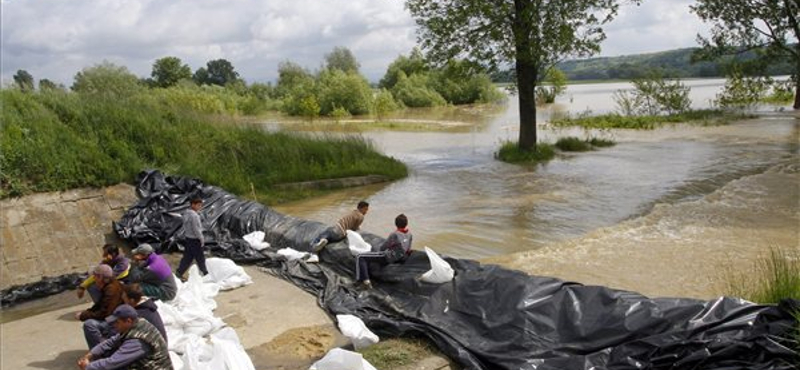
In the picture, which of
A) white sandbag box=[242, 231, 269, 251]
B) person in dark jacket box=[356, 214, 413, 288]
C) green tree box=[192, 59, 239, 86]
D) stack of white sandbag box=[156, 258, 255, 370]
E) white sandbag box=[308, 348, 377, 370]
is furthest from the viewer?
green tree box=[192, 59, 239, 86]

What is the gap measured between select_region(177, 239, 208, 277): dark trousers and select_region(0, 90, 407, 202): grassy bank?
169 inches

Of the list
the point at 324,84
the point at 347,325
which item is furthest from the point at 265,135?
the point at 324,84

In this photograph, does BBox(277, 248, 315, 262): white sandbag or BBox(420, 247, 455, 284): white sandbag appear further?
BBox(277, 248, 315, 262): white sandbag

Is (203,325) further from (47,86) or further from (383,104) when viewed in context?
(383,104)

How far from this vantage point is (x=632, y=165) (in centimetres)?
1839

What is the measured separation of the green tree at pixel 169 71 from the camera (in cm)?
6253

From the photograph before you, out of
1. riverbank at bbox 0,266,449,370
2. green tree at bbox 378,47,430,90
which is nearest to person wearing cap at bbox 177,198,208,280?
riverbank at bbox 0,266,449,370

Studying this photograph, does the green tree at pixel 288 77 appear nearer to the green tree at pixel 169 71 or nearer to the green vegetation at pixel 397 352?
the green tree at pixel 169 71

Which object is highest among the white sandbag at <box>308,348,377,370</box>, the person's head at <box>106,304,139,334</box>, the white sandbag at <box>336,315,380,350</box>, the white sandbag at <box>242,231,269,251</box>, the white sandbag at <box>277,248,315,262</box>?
the person's head at <box>106,304,139,334</box>

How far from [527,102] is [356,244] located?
13852 millimetres

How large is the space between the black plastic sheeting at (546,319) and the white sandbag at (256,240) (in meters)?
1.23

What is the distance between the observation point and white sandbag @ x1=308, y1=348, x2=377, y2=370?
5.12 metres

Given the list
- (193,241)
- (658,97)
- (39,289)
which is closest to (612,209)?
(193,241)

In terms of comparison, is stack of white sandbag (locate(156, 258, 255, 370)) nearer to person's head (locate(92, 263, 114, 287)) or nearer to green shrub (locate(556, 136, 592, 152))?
person's head (locate(92, 263, 114, 287))
